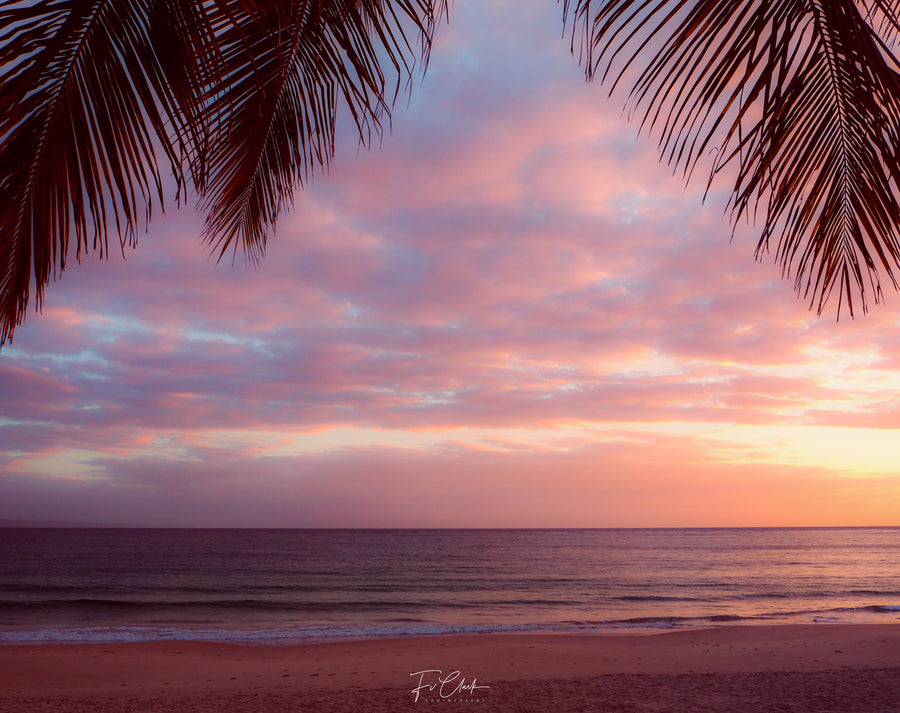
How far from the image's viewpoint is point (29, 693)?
10.4 meters

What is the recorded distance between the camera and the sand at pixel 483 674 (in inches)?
348

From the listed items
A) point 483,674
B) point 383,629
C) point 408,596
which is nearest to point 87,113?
point 483,674

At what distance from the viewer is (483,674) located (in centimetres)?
1117

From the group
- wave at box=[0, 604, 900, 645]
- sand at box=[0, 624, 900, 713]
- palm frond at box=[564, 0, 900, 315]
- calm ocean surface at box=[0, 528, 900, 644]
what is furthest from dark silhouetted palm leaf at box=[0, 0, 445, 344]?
calm ocean surface at box=[0, 528, 900, 644]

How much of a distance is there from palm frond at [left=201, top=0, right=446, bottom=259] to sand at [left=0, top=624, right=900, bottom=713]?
8.02 meters

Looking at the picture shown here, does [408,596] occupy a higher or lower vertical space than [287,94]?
lower

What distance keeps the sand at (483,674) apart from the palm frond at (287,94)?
26.3 ft

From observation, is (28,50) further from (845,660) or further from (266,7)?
(845,660)

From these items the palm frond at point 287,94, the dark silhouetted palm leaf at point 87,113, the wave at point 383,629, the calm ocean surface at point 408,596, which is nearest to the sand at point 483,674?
the wave at point 383,629

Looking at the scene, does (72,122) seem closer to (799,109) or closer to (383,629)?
(799,109)

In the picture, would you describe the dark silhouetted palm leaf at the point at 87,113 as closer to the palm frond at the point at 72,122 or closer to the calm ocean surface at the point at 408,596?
the palm frond at the point at 72,122

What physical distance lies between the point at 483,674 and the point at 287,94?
437 inches

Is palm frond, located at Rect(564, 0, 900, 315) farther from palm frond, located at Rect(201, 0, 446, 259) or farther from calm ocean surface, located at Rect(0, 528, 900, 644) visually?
calm ocean surface, located at Rect(0, 528, 900, 644)

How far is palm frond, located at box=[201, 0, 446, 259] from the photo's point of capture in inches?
74.6
